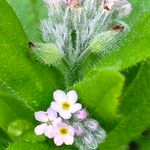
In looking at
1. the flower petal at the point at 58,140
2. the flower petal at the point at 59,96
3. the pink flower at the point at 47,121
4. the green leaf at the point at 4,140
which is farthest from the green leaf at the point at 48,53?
the green leaf at the point at 4,140

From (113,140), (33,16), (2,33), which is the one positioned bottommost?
(113,140)

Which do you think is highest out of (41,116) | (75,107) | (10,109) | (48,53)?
(48,53)

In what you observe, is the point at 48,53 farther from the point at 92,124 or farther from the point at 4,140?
the point at 4,140

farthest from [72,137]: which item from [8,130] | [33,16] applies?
[33,16]

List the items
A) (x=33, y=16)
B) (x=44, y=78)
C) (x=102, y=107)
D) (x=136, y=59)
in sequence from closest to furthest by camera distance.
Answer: (x=136, y=59), (x=102, y=107), (x=44, y=78), (x=33, y=16)

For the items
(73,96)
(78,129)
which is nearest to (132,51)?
(73,96)

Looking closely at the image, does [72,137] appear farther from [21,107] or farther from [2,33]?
[2,33]
